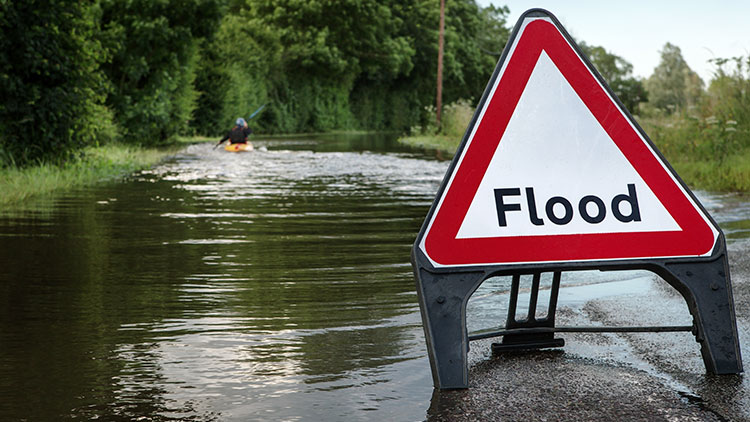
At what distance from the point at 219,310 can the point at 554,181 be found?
2.38 metres

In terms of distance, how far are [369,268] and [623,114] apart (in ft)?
11.4

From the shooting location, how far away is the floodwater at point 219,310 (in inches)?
149

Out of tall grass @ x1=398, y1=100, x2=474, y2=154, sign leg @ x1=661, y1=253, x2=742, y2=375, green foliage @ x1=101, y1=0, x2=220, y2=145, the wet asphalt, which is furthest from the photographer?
tall grass @ x1=398, y1=100, x2=474, y2=154

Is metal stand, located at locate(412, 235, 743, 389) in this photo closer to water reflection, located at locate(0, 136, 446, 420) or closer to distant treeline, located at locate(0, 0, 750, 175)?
water reflection, located at locate(0, 136, 446, 420)

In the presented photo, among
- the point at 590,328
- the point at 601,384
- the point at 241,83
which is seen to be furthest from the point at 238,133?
the point at 601,384

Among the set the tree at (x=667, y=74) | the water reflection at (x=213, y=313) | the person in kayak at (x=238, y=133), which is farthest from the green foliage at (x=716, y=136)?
the tree at (x=667, y=74)

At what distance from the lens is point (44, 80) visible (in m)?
16.3

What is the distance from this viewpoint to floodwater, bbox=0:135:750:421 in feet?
12.5

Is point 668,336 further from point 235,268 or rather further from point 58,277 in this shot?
point 58,277

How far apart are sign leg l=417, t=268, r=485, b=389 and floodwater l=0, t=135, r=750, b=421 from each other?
0.13 metres

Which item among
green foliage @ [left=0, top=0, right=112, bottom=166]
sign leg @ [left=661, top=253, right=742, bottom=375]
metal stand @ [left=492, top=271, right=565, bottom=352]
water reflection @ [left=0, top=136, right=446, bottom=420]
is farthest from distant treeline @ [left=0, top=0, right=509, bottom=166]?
sign leg @ [left=661, top=253, right=742, bottom=375]

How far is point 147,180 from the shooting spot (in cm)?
1769

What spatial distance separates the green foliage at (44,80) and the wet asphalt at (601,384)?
12143 millimetres

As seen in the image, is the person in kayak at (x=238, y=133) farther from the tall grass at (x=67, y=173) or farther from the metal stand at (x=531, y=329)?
the metal stand at (x=531, y=329)
